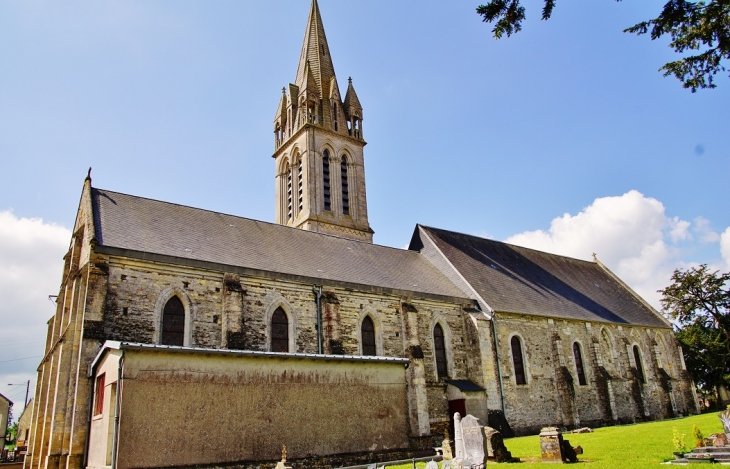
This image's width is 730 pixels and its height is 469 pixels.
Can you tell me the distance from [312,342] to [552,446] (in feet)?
29.7

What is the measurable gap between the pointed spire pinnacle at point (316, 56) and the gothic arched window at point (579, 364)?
23217mm

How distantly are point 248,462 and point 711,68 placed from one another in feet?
38.4

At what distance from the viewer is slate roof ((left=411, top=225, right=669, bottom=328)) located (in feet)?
86.8

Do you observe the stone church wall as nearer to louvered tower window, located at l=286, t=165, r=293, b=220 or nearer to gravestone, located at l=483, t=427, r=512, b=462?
gravestone, located at l=483, t=427, r=512, b=462

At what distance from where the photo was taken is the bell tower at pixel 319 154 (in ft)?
114

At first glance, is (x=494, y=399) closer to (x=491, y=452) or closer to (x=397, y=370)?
(x=397, y=370)

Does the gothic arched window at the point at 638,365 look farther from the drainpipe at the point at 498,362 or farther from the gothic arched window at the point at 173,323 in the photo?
the gothic arched window at the point at 173,323

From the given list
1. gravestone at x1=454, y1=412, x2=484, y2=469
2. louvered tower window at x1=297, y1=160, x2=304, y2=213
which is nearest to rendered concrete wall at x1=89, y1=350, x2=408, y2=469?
gravestone at x1=454, y1=412, x2=484, y2=469

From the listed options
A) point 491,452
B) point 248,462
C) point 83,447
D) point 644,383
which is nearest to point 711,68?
point 491,452

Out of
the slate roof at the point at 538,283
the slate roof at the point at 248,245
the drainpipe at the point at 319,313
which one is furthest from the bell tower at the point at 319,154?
the drainpipe at the point at 319,313

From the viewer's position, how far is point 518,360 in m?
24.5

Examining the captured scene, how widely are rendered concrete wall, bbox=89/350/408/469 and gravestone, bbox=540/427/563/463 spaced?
4.17m

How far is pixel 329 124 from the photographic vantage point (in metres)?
37.5

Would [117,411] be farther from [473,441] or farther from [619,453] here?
[619,453]
